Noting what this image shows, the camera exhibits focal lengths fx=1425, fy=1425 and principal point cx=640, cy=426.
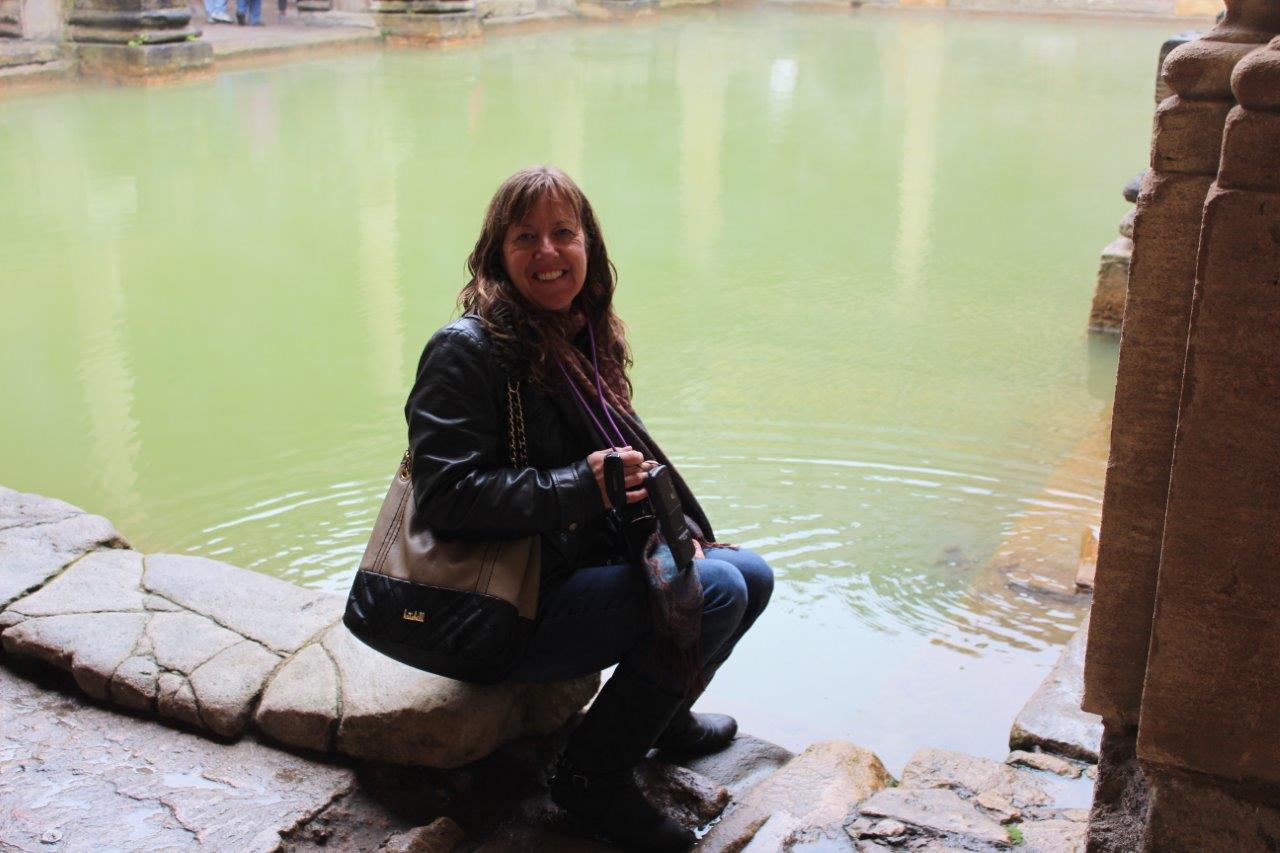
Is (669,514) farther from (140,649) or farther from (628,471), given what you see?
(140,649)

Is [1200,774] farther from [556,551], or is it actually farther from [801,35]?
[801,35]

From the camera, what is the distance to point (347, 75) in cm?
1423

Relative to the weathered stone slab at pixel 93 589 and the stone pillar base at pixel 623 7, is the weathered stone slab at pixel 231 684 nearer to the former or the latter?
the weathered stone slab at pixel 93 589

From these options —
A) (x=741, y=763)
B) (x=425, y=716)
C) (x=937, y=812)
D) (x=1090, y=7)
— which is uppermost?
(x=1090, y=7)

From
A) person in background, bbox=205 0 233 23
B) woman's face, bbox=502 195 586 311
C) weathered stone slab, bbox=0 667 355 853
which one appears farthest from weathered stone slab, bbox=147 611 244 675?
person in background, bbox=205 0 233 23

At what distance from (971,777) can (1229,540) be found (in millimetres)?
892

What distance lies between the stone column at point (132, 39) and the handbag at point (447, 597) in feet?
39.2

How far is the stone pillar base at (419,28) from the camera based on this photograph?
54.9 feet

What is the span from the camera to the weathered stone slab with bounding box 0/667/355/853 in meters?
2.18

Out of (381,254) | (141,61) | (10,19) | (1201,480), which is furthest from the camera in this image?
(10,19)

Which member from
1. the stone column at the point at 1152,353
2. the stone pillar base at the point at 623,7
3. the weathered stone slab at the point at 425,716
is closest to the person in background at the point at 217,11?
the stone pillar base at the point at 623,7

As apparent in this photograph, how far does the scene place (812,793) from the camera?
2381 millimetres

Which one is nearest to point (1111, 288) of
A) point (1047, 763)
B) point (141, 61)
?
point (1047, 763)

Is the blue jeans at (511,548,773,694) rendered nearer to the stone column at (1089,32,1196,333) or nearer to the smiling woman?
the smiling woman
